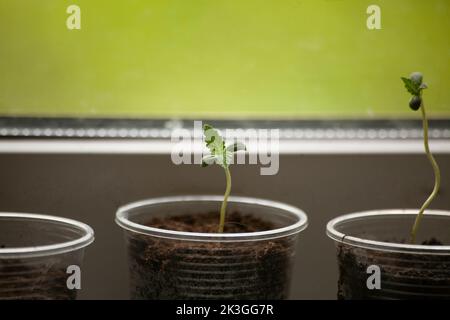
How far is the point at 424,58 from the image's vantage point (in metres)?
0.99

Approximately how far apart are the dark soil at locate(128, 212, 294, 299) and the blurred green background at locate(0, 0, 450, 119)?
287 millimetres

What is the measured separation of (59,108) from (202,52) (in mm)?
281

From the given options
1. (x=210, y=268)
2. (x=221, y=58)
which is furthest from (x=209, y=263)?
(x=221, y=58)

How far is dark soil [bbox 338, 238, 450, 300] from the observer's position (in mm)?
789

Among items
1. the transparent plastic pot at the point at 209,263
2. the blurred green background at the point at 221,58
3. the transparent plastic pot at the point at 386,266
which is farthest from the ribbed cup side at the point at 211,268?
the blurred green background at the point at 221,58

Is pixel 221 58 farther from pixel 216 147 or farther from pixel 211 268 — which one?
pixel 211 268

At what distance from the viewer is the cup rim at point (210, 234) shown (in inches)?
32.0

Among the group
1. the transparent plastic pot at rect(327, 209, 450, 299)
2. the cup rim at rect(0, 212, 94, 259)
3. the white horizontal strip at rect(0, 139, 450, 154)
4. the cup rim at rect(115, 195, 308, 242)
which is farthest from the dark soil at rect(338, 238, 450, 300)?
the cup rim at rect(0, 212, 94, 259)

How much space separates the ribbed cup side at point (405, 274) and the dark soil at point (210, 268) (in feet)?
0.40

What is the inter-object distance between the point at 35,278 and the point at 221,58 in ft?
1.63

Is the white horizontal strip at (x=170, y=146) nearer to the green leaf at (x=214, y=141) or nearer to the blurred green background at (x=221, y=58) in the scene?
the blurred green background at (x=221, y=58)

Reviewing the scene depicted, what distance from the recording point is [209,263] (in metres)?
0.81

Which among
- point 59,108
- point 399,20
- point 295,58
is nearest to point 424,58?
point 399,20
